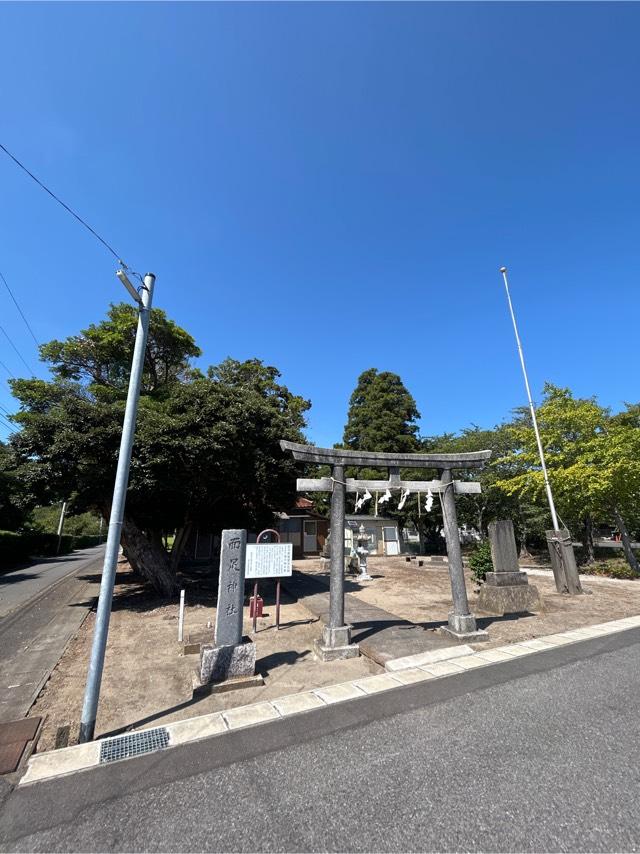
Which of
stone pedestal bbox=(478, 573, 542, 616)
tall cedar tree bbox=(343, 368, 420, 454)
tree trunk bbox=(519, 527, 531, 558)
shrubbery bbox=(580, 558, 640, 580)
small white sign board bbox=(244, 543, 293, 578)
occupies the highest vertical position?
tall cedar tree bbox=(343, 368, 420, 454)

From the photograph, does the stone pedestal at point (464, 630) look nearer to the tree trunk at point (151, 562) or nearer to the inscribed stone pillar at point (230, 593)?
the inscribed stone pillar at point (230, 593)

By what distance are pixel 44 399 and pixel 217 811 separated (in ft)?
41.0

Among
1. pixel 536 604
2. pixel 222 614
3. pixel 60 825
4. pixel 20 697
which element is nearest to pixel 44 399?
pixel 20 697

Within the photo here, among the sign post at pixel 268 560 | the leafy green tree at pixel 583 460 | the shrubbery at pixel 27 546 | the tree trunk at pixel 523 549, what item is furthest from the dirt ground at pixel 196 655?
the shrubbery at pixel 27 546

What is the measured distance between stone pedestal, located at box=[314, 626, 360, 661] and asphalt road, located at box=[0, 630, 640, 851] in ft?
6.59

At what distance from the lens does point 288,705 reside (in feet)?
15.7

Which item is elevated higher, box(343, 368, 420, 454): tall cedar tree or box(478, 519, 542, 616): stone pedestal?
box(343, 368, 420, 454): tall cedar tree

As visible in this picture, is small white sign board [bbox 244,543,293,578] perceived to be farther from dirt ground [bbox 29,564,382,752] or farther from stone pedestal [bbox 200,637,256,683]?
stone pedestal [bbox 200,637,256,683]

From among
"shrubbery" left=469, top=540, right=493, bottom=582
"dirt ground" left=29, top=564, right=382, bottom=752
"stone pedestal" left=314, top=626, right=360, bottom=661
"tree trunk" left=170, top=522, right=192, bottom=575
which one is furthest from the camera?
"tree trunk" left=170, top=522, right=192, bottom=575

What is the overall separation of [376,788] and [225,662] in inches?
124

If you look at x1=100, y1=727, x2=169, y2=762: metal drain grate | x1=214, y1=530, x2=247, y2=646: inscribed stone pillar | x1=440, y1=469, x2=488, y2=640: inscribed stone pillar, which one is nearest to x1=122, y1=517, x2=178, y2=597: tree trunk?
x1=214, y1=530, x2=247, y2=646: inscribed stone pillar

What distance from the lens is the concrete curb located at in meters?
3.65

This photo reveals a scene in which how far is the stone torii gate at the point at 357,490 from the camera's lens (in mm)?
6848

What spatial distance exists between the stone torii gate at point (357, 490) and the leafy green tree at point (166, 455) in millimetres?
4336
